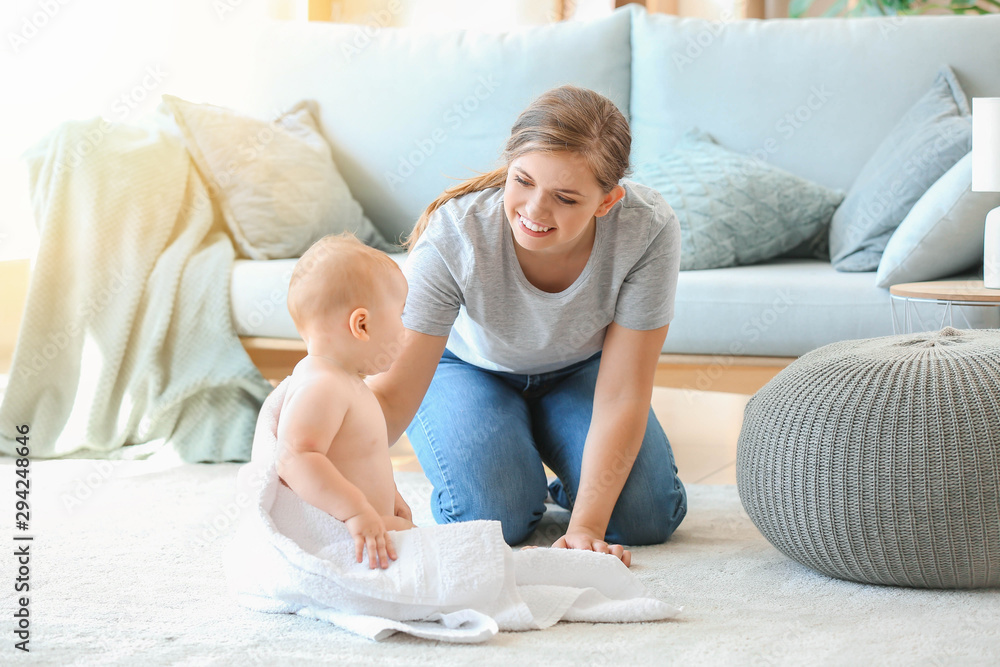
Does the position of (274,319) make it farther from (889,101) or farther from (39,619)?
(889,101)

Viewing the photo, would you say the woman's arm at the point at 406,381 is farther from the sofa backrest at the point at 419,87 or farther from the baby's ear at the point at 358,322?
the sofa backrest at the point at 419,87

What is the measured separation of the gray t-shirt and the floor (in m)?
0.65

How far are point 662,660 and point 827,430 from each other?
0.36 meters

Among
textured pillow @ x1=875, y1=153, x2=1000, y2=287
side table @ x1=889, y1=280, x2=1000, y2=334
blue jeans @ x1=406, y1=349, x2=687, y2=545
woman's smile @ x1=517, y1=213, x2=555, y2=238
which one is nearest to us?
woman's smile @ x1=517, y1=213, x2=555, y2=238

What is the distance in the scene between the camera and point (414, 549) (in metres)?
0.97

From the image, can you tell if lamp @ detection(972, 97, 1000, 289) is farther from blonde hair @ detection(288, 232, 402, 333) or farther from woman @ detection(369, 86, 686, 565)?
blonde hair @ detection(288, 232, 402, 333)

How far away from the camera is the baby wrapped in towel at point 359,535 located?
0.96 m

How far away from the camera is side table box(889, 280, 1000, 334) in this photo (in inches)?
60.7

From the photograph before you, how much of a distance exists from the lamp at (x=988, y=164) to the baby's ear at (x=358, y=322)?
3.86 ft

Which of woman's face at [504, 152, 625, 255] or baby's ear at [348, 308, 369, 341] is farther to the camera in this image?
woman's face at [504, 152, 625, 255]

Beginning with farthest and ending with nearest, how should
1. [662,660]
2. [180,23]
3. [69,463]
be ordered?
[180,23] → [69,463] → [662,660]

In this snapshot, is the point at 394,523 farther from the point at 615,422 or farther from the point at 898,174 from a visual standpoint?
the point at 898,174

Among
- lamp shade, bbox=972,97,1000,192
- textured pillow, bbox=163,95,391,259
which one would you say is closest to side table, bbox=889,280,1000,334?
lamp shade, bbox=972,97,1000,192

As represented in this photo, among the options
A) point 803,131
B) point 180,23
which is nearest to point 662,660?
point 803,131
